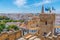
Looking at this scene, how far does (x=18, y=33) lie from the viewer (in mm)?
4457

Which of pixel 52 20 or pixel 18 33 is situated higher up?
pixel 52 20

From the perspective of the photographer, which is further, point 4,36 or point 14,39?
point 14,39

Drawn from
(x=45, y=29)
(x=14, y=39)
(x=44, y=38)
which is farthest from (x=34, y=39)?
(x=45, y=29)

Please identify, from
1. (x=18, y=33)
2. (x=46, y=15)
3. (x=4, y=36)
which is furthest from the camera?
(x=46, y=15)

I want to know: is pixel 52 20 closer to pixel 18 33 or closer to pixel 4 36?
pixel 18 33

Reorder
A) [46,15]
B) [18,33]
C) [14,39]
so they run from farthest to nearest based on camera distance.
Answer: [46,15] → [18,33] → [14,39]

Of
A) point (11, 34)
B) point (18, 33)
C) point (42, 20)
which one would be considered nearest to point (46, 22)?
point (42, 20)

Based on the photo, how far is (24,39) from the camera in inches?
155

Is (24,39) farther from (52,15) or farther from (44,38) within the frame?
(52,15)

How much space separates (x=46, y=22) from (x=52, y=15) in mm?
325

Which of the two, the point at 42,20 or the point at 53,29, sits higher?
the point at 42,20

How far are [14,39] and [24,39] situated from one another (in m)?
0.36

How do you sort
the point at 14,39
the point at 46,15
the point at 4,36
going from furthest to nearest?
1. the point at 46,15
2. the point at 14,39
3. the point at 4,36

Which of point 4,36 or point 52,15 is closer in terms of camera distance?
point 4,36
